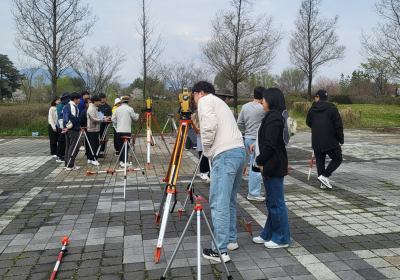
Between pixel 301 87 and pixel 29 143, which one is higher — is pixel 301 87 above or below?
above

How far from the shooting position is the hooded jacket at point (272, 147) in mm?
4297

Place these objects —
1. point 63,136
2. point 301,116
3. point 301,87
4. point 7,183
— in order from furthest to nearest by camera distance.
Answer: point 301,87 < point 301,116 < point 63,136 < point 7,183

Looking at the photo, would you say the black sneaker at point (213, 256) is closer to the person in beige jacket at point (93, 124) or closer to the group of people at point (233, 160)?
the group of people at point (233, 160)

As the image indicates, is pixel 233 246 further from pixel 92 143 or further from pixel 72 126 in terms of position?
pixel 92 143

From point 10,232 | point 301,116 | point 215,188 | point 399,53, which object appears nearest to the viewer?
point 215,188

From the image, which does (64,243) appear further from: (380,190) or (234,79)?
(234,79)

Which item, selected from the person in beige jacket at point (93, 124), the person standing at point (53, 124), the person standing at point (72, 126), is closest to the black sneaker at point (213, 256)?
the person standing at point (72, 126)

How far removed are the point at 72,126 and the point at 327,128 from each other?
20.4 feet

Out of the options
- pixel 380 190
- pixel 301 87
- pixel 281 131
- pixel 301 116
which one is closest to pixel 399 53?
pixel 301 116

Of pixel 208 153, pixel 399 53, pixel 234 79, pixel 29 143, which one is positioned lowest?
pixel 29 143

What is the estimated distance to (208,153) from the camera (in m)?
4.17

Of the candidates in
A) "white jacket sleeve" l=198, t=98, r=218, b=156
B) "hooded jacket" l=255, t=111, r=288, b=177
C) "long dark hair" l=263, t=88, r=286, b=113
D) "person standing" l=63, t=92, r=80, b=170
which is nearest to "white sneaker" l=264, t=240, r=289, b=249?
"hooded jacket" l=255, t=111, r=288, b=177

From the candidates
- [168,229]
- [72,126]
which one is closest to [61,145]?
[72,126]

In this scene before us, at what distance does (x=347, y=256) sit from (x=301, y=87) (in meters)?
61.1
